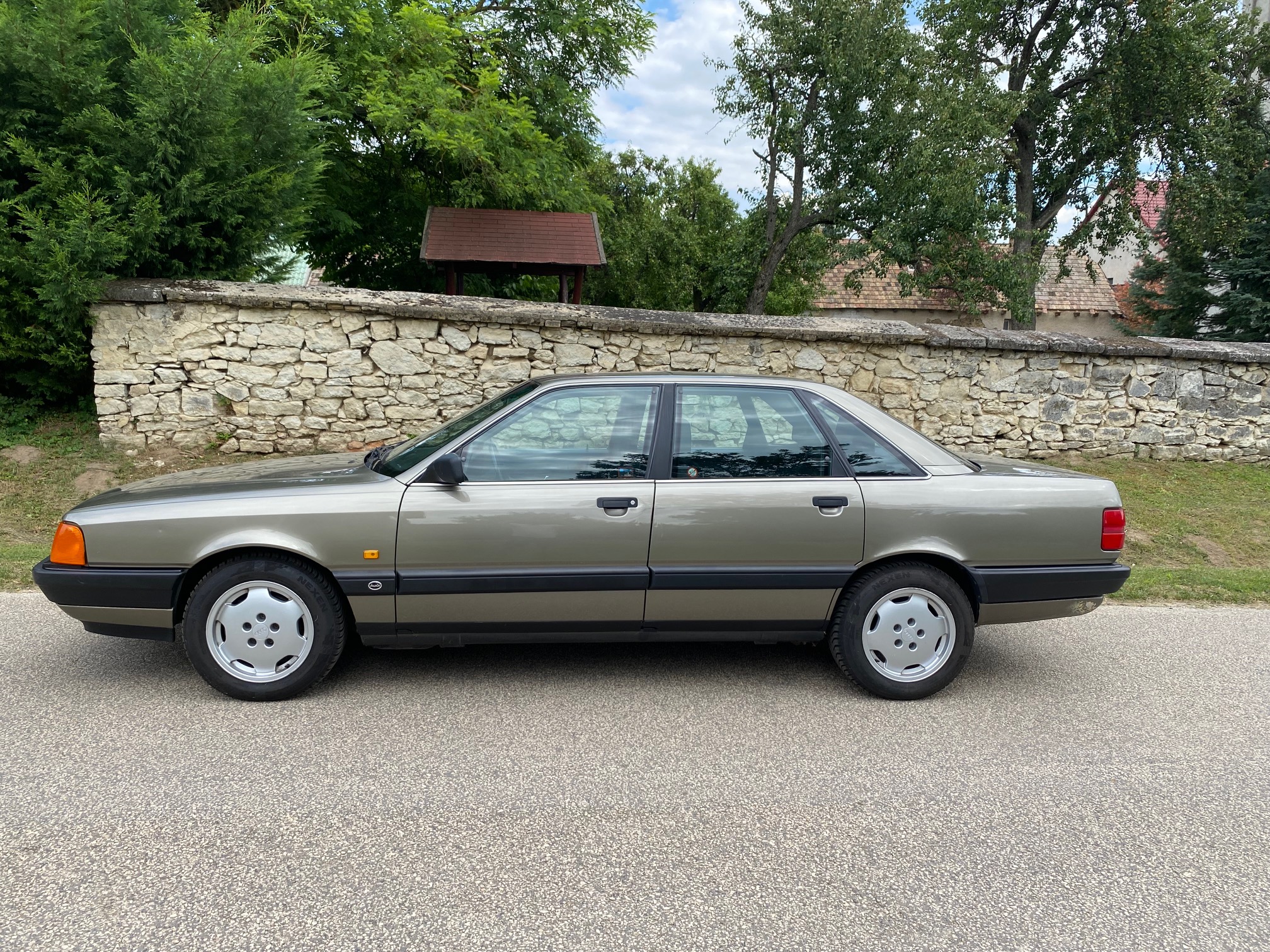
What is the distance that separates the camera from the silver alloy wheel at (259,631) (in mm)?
3742

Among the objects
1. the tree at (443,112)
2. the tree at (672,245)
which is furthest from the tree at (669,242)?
the tree at (443,112)

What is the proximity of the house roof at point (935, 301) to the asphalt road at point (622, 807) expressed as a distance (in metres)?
23.9

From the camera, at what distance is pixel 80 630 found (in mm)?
4652

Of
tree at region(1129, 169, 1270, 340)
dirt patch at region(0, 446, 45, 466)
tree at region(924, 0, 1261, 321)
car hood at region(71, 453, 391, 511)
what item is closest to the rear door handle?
car hood at region(71, 453, 391, 511)

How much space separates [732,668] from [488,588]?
139 centimetres

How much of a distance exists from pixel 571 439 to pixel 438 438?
0.71 meters

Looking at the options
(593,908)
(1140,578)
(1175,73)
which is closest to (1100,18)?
(1175,73)

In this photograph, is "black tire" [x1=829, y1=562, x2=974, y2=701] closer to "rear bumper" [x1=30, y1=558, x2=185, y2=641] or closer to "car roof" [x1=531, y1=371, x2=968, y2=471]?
"car roof" [x1=531, y1=371, x2=968, y2=471]

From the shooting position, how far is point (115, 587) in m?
3.71

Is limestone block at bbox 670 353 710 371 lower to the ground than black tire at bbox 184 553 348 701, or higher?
higher

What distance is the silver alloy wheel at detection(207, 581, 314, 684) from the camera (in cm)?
374

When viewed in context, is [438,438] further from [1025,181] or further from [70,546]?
[1025,181]

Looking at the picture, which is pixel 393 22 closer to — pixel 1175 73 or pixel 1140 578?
pixel 1140 578

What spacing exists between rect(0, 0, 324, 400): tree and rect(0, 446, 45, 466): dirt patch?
812 mm
